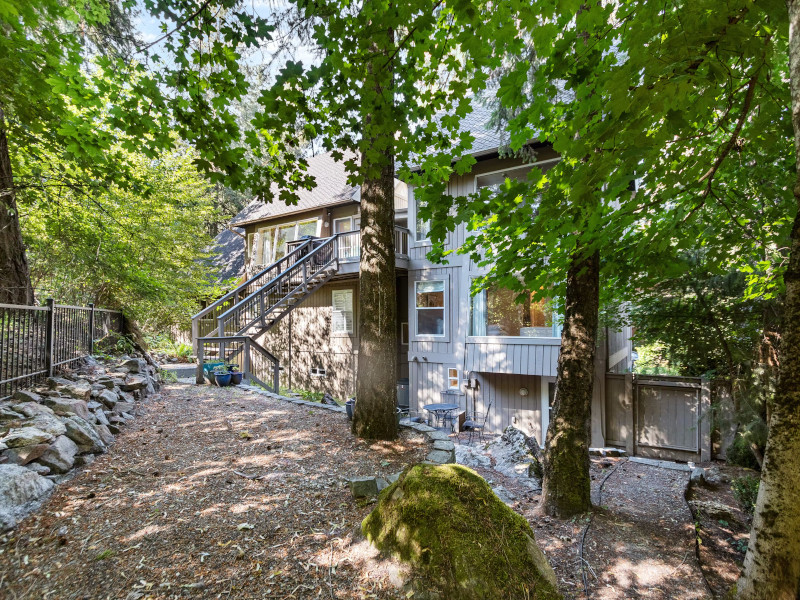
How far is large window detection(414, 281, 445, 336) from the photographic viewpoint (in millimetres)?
11172

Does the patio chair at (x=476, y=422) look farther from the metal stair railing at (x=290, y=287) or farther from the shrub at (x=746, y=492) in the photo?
the metal stair railing at (x=290, y=287)

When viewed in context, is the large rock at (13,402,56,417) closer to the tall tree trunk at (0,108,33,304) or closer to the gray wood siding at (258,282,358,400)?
the tall tree trunk at (0,108,33,304)

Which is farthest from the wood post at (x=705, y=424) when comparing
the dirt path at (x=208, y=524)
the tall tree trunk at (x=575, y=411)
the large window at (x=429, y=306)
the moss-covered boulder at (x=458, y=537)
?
the moss-covered boulder at (x=458, y=537)

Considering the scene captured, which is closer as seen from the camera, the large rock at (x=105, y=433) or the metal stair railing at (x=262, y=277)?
the large rock at (x=105, y=433)

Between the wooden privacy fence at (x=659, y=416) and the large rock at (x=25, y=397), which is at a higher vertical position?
the large rock at (x=25, y=397)

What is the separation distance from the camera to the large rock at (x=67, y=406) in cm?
463

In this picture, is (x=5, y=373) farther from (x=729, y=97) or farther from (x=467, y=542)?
(x=729, y=97)

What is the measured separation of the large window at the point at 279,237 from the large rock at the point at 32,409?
10922 mm

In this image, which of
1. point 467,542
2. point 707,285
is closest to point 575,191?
point 467,542

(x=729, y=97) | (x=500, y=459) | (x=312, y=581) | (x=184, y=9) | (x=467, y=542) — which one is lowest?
(x=500, y=459)

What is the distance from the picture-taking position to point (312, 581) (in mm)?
2600

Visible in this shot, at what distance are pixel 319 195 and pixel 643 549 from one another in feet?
45.7

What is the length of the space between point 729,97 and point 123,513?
5.88 meters

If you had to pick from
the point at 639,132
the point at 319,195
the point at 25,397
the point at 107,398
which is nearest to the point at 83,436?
the point at 25,397
